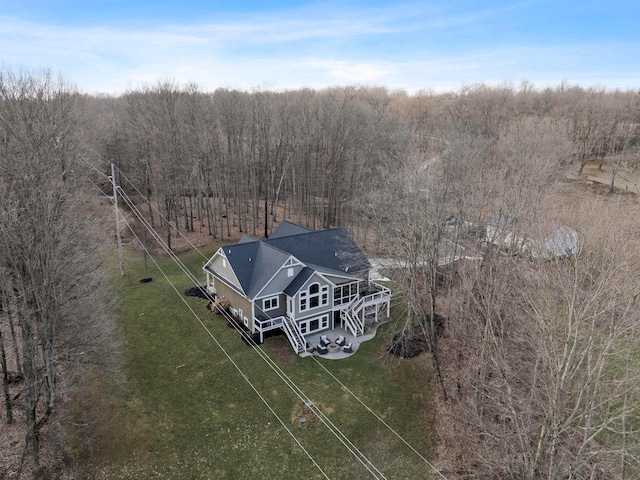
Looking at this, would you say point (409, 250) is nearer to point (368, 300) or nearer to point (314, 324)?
point (368, 300)

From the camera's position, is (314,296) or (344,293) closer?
(314,296)

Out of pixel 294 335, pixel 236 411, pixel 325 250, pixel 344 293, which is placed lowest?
pixel 236 411

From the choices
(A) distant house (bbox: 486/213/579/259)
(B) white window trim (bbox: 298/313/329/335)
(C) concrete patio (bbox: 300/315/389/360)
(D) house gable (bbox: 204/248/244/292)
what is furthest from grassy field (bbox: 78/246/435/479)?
(A) distant house (bbox: 486/213/579/259)

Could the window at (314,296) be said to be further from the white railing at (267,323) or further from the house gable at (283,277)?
the white railing at (267,323)

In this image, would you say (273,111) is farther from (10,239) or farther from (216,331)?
(10,239)

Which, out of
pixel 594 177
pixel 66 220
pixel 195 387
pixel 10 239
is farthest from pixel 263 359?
pixel 594 177

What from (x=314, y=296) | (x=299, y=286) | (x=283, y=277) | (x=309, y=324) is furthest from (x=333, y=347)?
(x=283, y=277)
